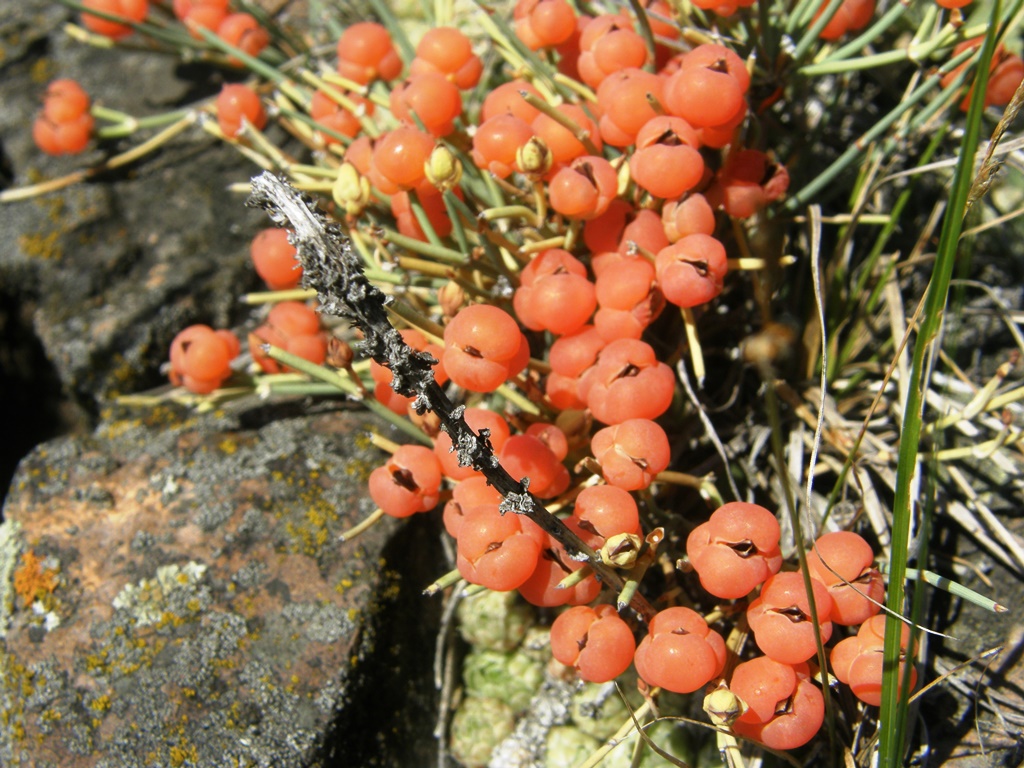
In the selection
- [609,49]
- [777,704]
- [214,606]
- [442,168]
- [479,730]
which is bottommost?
[479,730]

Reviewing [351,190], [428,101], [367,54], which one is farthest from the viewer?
[367,54]

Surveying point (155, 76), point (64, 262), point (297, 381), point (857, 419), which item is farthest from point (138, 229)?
point (857, 419)

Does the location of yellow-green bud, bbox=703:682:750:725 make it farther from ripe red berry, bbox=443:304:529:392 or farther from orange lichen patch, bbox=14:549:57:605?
orange lichen patch, bbox=14:549:57:605

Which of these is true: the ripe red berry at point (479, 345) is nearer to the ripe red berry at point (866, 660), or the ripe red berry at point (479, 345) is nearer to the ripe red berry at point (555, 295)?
the ripe red berry at point (555, 295)

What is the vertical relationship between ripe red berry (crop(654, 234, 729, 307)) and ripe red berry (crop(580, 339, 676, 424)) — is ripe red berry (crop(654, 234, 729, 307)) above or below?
above

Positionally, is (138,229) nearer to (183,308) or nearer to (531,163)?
(183,308)

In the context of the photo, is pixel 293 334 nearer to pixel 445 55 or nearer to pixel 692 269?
pixel 445 55

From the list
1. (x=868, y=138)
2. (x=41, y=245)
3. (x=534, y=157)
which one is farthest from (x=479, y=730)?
(x=41, y=245)

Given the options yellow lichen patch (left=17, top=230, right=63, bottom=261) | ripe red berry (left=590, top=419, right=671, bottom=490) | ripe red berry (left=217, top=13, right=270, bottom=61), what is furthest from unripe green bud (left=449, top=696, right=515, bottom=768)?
ripe red berry (left=217, top=13, right=270, bottom=61)
